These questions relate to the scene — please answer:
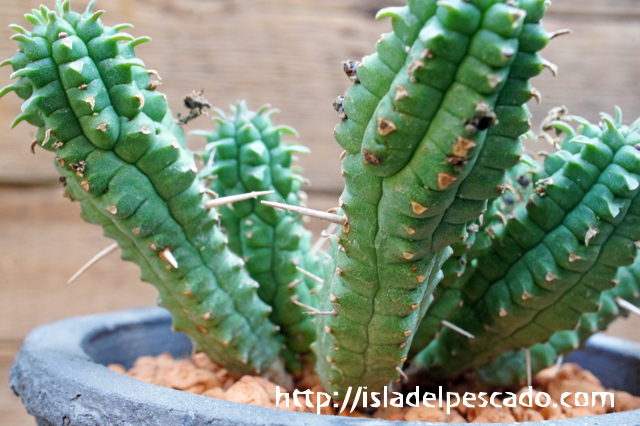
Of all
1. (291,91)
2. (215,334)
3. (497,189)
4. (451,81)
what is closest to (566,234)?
(497,189)

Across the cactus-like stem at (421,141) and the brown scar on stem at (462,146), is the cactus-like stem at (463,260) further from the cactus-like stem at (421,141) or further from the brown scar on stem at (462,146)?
the brown scar on stem at (462,146)

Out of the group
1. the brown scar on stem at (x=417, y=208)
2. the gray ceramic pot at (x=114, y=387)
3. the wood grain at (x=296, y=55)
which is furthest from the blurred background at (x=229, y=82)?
the brown scar on stem at (x=417, y=208)

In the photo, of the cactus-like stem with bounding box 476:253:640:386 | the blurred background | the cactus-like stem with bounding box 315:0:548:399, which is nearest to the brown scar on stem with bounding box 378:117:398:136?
the cactus-like stem with bounding box 315:0:548:399

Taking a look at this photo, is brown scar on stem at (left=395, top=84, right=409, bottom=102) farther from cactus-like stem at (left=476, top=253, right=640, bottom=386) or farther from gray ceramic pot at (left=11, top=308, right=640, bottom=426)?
cactus-like stem at (left=476, top=253, right=640, bottom=386)

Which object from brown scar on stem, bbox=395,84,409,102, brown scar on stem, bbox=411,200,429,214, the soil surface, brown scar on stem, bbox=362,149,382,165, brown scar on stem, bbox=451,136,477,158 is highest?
brown scar on stem, bbox=395,84,409,102

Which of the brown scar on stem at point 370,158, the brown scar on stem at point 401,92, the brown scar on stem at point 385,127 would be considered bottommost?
the brown scar on stem at point 370,158

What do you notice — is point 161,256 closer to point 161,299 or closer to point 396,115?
point 161,299
